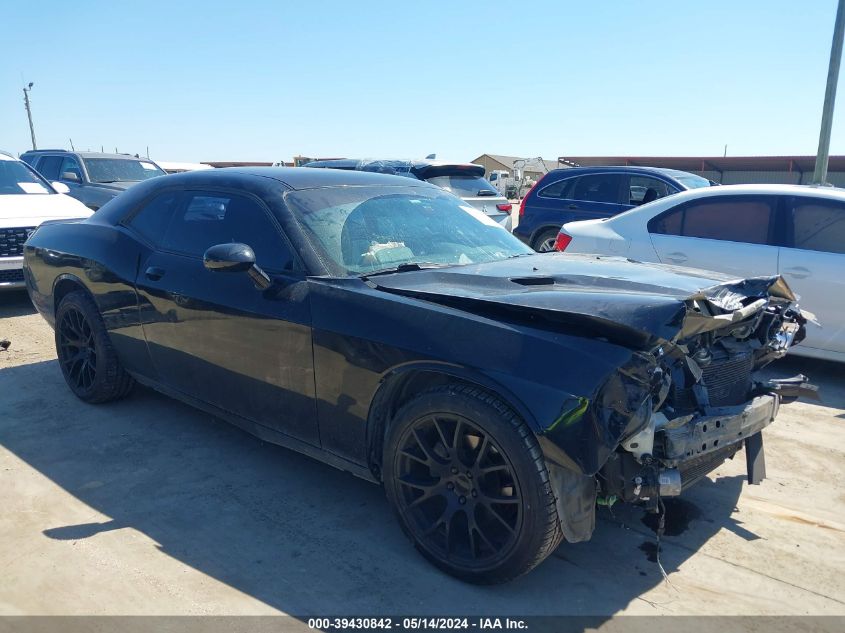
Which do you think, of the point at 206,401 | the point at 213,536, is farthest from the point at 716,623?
the point at 206,401

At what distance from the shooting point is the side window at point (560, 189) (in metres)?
9.97

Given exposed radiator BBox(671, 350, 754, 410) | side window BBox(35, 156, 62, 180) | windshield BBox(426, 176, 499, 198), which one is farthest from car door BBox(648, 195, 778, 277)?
side window BBox(35, 156, 62, 180)

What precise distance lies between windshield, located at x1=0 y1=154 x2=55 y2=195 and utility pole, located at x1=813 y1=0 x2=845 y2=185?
1226 cm

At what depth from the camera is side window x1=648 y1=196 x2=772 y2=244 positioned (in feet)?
18.6

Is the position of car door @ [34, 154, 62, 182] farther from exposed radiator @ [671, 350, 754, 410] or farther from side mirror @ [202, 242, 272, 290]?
exposed radiator @ [671, 350, 754, 410]

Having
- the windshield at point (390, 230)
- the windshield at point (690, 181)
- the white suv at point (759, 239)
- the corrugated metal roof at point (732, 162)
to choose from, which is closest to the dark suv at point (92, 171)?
the white suv at point (759, 239)

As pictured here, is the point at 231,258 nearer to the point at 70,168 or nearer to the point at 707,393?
the point at 707,393

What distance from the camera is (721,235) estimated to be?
5852mm

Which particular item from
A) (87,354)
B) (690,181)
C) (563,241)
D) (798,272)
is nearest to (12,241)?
(87,354)

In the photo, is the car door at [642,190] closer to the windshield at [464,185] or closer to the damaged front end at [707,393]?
the windshield at [464,185]

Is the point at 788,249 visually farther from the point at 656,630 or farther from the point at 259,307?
the point at 259,307

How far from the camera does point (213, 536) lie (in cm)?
313

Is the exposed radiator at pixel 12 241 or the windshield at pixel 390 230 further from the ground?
the windshield at pixel 390 230

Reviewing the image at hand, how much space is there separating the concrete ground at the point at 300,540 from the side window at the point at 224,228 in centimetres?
123
